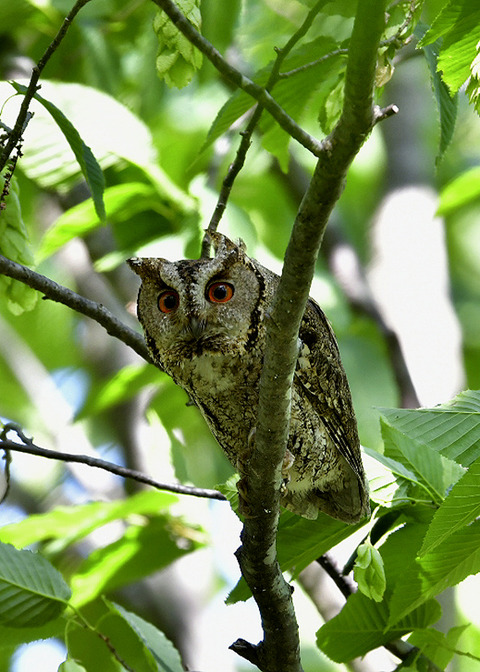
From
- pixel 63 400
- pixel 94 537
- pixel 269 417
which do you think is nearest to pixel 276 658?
pixel 269 417

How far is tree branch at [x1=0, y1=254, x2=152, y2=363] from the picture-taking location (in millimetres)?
1811

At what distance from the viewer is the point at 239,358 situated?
2180 millimetres

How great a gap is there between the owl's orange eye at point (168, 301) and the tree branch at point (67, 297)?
0.34 ft

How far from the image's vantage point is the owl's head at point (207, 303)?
2.18 metres

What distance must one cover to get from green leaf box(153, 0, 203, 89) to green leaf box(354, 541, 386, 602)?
1.04m

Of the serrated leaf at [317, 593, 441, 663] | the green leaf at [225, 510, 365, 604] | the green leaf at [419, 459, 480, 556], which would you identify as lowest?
the serrated leaf at [317, 593, 441, 663]

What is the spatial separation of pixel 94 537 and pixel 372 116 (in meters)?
3.90

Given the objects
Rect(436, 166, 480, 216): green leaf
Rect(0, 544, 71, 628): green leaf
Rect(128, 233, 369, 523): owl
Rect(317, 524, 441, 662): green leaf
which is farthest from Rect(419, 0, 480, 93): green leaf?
Rect(436, 166, 480, 216): green leaf

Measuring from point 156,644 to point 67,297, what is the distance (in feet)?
3.36

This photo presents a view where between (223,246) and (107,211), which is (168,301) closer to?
(223,246)

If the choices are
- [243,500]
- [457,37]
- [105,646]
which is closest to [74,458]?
[243,500]

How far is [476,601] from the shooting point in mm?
5371

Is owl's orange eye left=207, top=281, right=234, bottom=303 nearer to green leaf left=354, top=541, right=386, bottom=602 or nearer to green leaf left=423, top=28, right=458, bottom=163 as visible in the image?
green leaf left=423, top=28, right=458, bottom=163

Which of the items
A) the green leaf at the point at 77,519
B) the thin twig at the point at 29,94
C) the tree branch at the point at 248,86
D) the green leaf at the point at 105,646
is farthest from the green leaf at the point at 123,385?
the tree branch at the point at 248,86
